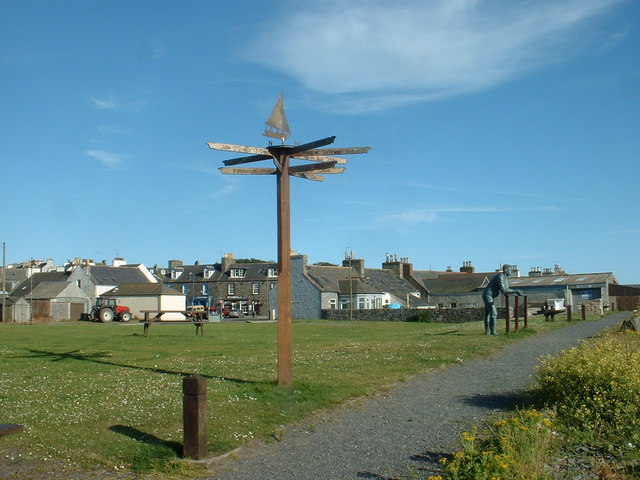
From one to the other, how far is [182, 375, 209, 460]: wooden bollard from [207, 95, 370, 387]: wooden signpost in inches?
145

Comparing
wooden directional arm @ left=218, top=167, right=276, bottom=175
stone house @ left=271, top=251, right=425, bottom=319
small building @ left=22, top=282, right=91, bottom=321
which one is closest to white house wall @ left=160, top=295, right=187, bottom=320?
small building @ left=22, top=282, right=91, bottom=321

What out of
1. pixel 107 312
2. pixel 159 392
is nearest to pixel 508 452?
pixel 159 392

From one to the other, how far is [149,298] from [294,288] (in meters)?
15.6

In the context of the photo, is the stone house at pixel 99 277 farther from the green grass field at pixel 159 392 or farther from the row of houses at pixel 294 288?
the green grass field at pixel 159 392

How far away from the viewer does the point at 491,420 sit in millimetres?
8883

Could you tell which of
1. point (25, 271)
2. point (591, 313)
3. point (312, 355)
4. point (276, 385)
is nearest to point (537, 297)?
point (591, 313)

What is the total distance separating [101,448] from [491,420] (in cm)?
487

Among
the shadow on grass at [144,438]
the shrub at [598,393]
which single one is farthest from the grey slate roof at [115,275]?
the shrub at [598,393]

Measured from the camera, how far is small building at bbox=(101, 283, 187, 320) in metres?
72.4

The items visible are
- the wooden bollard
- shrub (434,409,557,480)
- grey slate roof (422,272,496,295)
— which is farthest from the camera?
grey slate roof (422,272,496,295)

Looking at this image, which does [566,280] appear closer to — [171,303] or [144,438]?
[171,303]

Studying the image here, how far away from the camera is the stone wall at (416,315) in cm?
5416

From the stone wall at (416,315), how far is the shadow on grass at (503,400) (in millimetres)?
39468

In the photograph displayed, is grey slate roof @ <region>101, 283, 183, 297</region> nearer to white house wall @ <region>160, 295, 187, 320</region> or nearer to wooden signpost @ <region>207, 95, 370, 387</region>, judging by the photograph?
white house wall @ <region>160, 295, 187, 320</region>
